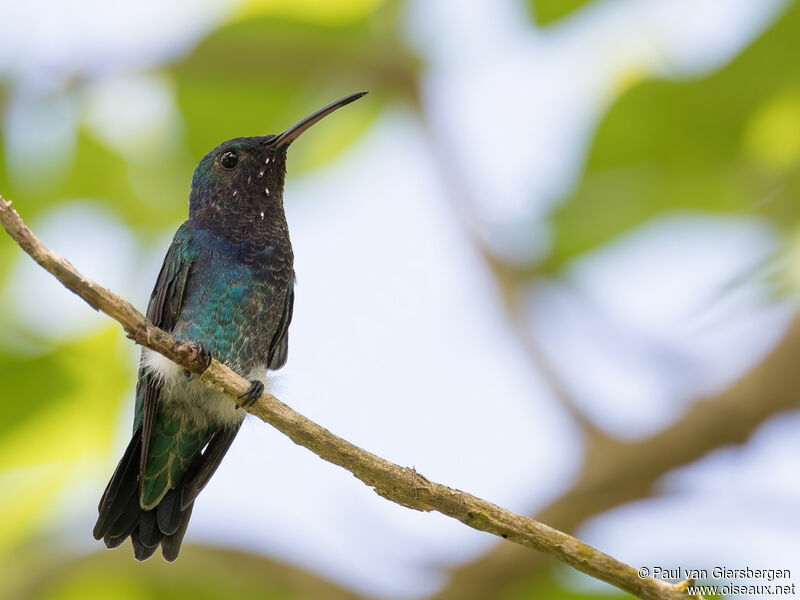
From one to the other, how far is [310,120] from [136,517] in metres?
2.32

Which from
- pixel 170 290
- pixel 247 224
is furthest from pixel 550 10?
pixel 170 290

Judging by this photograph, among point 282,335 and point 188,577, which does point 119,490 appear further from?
point 188,577

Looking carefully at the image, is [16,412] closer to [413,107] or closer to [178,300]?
[178,300]

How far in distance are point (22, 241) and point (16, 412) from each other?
3.70m

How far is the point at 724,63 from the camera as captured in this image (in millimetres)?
6074

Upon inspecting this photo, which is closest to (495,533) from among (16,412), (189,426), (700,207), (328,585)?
(189,426)

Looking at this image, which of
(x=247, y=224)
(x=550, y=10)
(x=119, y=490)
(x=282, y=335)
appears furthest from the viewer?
(x=550, y=10)

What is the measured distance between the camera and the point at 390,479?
3355 millimetres

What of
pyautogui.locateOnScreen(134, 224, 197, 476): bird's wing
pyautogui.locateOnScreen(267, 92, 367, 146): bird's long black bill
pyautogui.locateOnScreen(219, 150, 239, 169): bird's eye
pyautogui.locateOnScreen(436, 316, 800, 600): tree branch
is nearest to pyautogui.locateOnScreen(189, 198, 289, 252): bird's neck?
pyautogui.locateOnScreen(134, 224, 197, 476): bird's wing

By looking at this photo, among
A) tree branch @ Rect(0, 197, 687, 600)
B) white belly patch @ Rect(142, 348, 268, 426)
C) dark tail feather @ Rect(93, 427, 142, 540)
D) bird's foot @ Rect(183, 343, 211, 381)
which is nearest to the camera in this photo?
Answer: tree branch @ Rect(0, 197, 687, 600)

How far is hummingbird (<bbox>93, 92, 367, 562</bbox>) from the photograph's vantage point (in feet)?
15.7

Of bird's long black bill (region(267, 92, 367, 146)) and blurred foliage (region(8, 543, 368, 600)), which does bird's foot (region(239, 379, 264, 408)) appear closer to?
bird's long black bill (region(267, 92, 367, 146))

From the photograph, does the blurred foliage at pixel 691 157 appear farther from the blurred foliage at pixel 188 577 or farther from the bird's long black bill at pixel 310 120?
the blurred foliage at pixel 188 577

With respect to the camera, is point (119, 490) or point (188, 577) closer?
point (119, 490)
